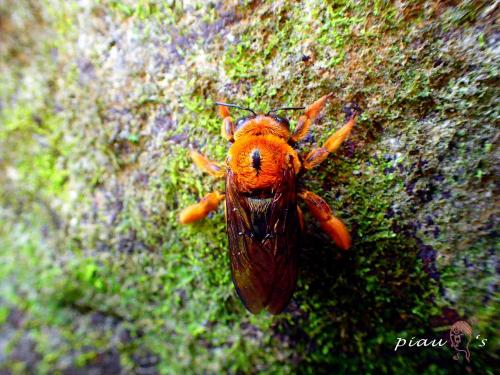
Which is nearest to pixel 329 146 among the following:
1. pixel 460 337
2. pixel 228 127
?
pixel 228 127

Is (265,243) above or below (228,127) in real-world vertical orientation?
below

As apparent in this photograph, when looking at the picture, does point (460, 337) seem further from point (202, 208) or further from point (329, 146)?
point (202, 208)

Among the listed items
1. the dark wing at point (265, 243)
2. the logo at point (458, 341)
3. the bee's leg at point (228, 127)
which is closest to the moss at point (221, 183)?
the logo at point (458, 341)

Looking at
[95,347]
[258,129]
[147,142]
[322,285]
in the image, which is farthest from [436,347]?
[95,347]

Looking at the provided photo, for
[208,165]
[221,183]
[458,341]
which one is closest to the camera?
[458,341]

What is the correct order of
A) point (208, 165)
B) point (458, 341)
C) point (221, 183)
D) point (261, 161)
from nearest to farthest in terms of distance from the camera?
point (261, 161), point (458, 341), point (208, 165), point (221, 183)

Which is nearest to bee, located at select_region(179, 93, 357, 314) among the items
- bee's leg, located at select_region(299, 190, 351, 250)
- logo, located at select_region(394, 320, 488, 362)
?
bee's leg, located at select_region(299, 190, 351, 250)
